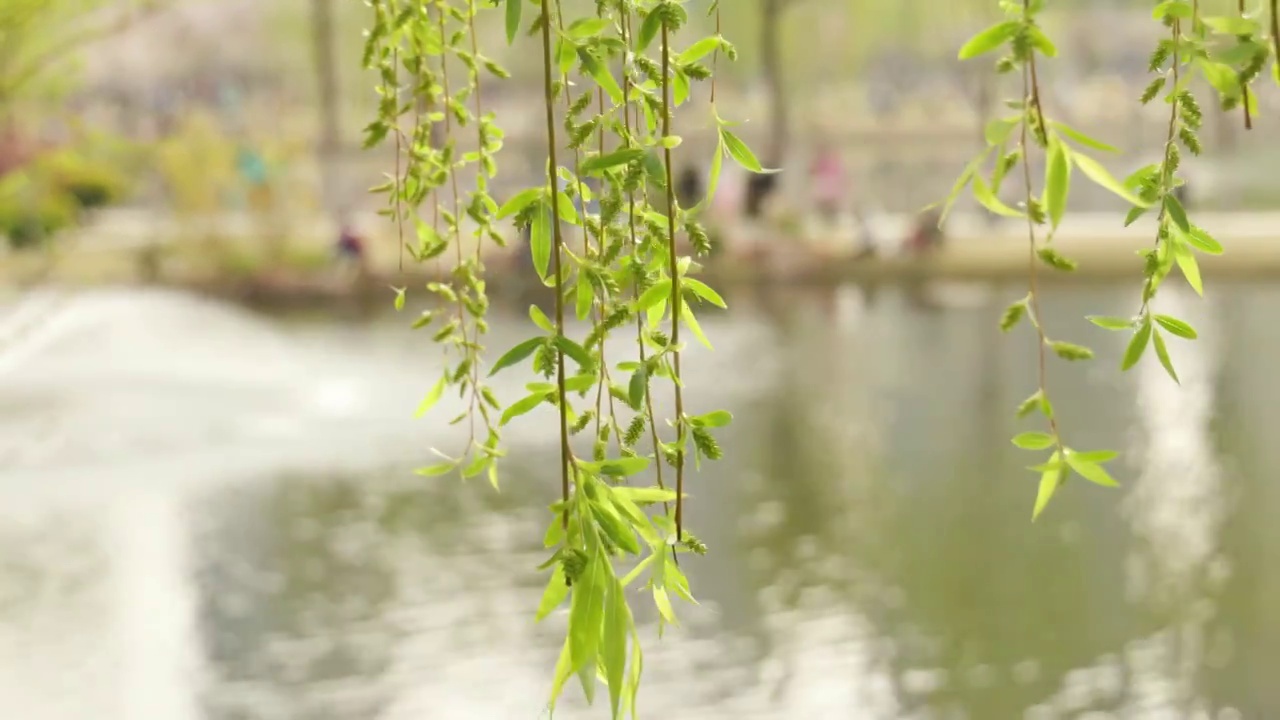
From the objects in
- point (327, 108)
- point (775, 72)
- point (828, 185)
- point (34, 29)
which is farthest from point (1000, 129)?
point (327, 108)

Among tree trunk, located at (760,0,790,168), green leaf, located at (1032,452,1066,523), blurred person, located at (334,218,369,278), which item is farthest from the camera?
tree trunk, located at (760,0,790,168)

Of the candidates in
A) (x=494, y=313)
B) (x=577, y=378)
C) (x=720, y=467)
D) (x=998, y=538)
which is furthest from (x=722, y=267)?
(x=577, y=378)

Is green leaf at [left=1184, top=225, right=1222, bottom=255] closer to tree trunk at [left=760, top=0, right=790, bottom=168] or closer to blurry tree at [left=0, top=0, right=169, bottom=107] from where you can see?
blurry tree at [left=0, top=0, right=169, bottom=107]

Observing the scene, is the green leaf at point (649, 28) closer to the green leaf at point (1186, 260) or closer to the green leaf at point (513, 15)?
the green leaf at point (513, 15)

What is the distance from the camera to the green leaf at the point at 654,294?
0.66 m

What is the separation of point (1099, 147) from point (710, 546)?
2.63 meters

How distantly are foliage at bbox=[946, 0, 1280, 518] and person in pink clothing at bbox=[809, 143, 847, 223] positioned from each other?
7.74 meters

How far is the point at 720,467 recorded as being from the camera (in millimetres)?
3750

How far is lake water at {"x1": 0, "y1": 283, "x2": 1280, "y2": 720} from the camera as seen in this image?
245 centimetres

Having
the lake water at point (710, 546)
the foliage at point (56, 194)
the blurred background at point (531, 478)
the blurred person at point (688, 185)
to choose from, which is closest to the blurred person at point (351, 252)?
the blurred background at point (531, 478)

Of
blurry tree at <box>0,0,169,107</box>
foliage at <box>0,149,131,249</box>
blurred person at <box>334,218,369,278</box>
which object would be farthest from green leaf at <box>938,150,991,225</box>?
blurred person at <box>334,218,369,278</box>

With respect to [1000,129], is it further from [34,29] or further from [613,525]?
[34,29]

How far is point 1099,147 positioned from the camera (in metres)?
0.54

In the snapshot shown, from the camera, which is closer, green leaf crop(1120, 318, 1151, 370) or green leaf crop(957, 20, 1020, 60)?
green leaf crop(957, 20, 1020, 60)
